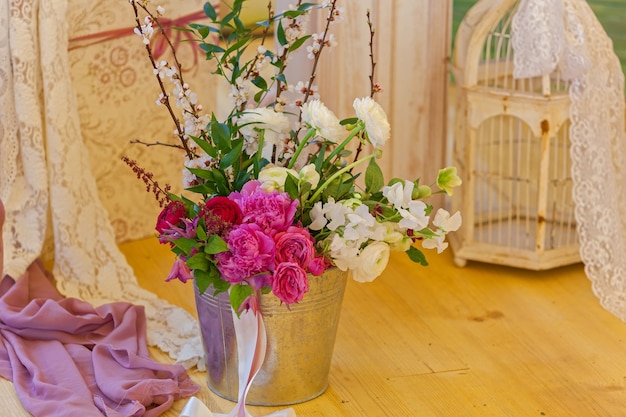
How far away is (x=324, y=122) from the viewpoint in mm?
1824

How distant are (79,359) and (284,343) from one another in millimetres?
483

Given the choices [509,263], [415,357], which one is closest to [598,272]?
[509,263]

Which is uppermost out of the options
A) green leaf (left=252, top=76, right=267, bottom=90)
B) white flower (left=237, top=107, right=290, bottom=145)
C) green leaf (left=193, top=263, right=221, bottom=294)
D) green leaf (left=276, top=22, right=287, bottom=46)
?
green leaf (left=276, top=22, right=287, bottom=46)

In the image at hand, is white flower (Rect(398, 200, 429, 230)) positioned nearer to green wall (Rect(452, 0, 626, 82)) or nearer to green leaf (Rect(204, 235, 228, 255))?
green leaf (Rect(204, 235, 228, 255))

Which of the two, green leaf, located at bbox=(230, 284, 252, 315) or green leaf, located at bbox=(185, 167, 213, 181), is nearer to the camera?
green leaf, located at bbox=(230, 284, 252, 315)

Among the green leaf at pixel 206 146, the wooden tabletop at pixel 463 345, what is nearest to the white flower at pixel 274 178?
the green leaf at pixel 206 146

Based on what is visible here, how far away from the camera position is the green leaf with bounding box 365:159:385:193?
1886 millimetres

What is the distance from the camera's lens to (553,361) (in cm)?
218

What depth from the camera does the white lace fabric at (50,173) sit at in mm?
2375

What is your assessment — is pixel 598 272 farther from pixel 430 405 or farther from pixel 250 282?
pixel 250 282

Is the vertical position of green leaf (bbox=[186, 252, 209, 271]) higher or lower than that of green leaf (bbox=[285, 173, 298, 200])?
lower

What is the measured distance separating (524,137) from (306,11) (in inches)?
72.7

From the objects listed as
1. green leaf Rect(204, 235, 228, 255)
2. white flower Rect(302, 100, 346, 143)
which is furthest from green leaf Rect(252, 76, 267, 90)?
green leaf Rect(204, 235, 228, 255)

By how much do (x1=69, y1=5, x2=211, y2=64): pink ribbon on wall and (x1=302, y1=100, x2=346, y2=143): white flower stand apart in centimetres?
84
